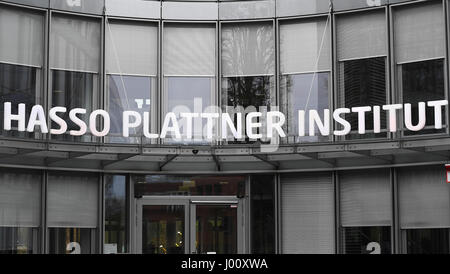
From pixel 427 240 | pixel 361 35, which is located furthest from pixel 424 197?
pixel 361 35

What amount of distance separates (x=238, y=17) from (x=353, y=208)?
6.16 meters

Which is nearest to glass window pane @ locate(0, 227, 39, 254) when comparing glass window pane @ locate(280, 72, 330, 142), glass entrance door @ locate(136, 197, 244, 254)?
glass entrance door @ locate(136, 197, 244, 254)

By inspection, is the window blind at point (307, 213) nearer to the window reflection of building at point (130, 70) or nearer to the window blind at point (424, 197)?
the window blind at point (424, 197)

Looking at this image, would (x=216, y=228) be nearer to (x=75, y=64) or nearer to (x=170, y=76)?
(x=170, y=76)

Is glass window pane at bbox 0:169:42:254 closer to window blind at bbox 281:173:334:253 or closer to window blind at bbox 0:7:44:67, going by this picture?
window blind at bbox 0:7:44:67

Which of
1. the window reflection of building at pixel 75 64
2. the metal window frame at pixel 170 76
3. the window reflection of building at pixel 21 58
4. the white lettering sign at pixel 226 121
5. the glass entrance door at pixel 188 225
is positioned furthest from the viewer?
the metal window frame at pixel 170 76

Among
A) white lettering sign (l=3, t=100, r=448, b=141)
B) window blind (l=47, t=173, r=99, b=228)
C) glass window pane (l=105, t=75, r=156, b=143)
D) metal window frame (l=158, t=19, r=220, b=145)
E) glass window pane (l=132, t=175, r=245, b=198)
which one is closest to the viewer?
white lettering sign (l=3, t=100, r=448, b=141)

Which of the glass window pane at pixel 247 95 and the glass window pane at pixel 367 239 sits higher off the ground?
the glass window pane at pixel 247 95

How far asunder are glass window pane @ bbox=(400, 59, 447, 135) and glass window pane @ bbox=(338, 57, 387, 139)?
1.88ft

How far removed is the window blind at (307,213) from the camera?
1733cm

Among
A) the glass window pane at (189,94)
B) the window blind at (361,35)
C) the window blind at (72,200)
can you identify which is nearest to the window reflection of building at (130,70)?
the glass window pane at (189,94)

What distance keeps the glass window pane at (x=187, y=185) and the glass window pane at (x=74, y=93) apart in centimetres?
190

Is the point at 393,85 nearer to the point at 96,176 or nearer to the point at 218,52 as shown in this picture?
the point at 218,52

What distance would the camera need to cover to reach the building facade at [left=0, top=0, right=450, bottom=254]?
16.4 meters
